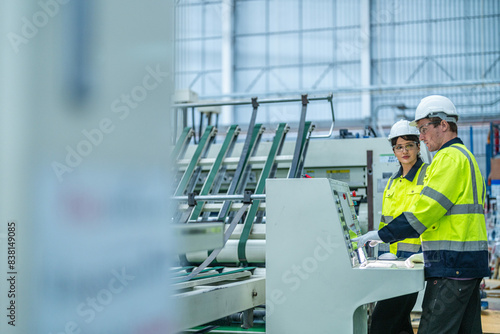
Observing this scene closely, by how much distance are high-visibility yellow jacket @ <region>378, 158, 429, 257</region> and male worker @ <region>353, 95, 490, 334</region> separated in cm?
60

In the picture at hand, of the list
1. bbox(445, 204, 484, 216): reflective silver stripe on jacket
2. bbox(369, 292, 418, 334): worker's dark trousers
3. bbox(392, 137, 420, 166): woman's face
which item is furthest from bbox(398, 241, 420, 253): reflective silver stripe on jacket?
bbox(445, 204, 484, 216): reflective silver stripe on jacket

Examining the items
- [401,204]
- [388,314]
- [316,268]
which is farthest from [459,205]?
[388,314]

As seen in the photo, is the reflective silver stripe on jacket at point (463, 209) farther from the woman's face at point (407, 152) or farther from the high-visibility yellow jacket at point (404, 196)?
the woman's face at point (407, 152)

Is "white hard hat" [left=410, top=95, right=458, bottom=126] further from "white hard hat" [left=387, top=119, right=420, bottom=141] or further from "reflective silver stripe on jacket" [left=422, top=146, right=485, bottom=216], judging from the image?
"white hard hat" [left=387, top=119, right=420, bottom=141]

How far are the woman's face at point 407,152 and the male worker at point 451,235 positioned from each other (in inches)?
30.3

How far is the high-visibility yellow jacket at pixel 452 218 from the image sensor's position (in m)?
2.20

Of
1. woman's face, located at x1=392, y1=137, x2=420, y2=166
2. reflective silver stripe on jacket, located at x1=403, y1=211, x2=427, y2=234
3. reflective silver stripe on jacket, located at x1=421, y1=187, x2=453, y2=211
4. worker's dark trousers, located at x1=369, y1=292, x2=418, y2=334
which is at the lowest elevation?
worker's dark trousers, located at x1=369, y1=292, x2=418, y2=334

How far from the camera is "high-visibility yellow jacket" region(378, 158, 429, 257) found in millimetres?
2898

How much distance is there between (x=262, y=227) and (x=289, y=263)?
2.94 feet

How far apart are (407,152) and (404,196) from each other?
274 millimetres

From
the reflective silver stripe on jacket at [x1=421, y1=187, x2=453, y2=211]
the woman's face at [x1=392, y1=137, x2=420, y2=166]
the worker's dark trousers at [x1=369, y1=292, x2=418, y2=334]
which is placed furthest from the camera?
the woman's face at [x1=392, y1=137, x2=420, y2=166]

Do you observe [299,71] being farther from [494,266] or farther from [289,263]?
[289,263]

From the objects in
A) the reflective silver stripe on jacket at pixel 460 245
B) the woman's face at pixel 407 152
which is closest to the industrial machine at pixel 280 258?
the reflective silver stripe on jacket at pixel 460 245

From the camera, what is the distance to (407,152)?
3084 millimetres
